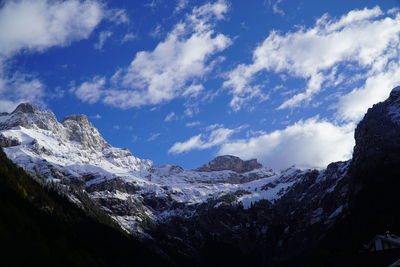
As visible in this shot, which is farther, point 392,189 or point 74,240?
point 392,189

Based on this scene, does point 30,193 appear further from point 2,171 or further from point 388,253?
point 388,253

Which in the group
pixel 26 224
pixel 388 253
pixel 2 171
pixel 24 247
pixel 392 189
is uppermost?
pixel 2 171

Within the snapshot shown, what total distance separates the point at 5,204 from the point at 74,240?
36242 mm

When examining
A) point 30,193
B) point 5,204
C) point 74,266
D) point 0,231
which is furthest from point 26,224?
point 30,193

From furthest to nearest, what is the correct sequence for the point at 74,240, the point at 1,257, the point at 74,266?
the point at 74,240, the point at 74,266, the point at 1,257

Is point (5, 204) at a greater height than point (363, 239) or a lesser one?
greater

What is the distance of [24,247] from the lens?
11312 cm

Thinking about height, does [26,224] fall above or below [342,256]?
above

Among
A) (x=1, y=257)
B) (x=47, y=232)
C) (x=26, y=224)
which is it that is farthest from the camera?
(x=47, y=232)

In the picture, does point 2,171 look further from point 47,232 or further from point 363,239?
point 363,239

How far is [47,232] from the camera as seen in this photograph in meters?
157

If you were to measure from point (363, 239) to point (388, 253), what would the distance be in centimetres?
13583

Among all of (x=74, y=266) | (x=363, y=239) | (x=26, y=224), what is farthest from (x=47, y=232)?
(x=363, y=239)

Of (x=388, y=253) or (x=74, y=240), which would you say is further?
(x=74, y=240)
